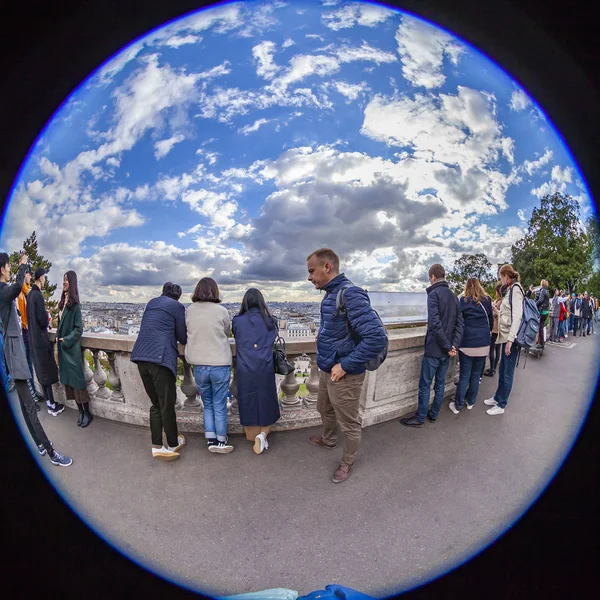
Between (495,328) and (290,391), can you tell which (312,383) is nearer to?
(290,391)

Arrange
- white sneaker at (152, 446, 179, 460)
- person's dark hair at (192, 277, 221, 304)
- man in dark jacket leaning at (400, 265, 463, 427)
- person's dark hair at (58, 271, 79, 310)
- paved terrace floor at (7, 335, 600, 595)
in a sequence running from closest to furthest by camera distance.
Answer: paved terrace floor at (7, 335, 600, 595) < person's dark hair at (58, 271, 79, 310) < white sneaker at (152, 446, 179, 460) < person's dark hair at (192, 277, 221, 304) < man in dark jacket leaning at (400, 265, 463, 427)

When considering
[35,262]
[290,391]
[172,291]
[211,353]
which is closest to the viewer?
[35,262]

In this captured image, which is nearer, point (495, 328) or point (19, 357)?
point (19, 357)

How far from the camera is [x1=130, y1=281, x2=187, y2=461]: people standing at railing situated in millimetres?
1473

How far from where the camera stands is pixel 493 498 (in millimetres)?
1272

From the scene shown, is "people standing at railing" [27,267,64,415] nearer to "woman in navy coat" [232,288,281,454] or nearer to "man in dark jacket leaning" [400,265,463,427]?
"woman in navy coat" [232,288,281,454]

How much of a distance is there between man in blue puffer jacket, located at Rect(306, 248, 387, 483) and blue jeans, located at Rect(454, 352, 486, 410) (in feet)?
4.80

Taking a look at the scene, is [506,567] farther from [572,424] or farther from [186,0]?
[186,0]

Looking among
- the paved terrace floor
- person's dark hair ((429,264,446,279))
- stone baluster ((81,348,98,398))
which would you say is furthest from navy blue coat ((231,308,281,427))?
person's dark hair ((429,264,446,279))

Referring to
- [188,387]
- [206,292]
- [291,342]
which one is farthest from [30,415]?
[291,342]

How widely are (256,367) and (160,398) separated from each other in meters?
0.67

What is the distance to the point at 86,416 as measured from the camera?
146 centimetres

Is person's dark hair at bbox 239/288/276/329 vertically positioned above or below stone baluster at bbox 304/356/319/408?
above

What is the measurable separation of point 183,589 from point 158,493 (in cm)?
43
